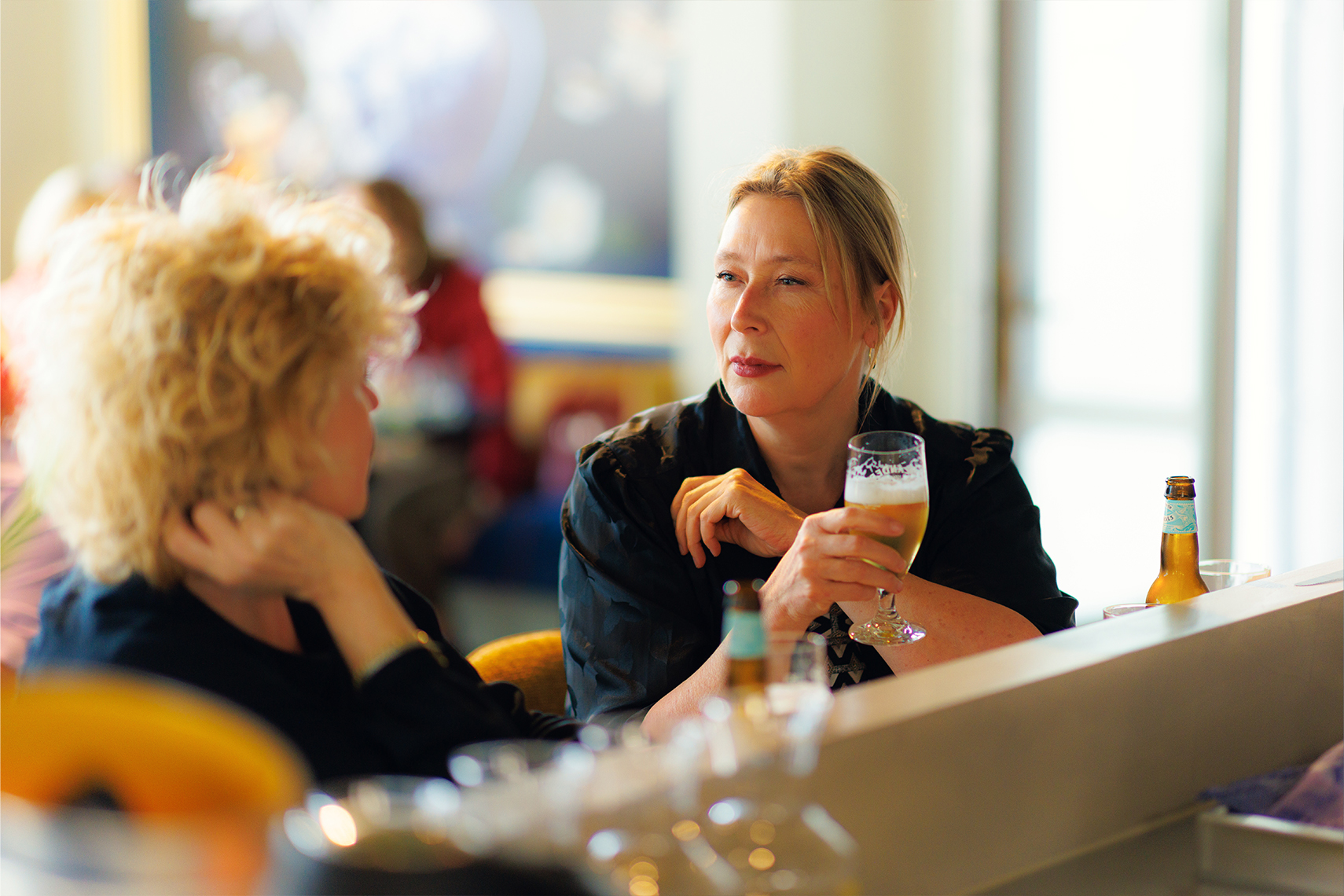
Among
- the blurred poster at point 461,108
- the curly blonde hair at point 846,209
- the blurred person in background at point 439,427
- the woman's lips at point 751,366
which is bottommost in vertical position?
the blurred person in background at point 439,427

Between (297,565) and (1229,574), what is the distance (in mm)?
1088

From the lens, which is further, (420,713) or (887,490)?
(887,490)

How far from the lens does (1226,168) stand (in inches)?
142

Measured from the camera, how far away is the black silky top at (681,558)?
1.57 meters

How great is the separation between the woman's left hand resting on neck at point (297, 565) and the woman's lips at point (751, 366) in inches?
27.9

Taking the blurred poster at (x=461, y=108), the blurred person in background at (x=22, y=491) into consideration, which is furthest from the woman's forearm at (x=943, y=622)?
the blurred poster at (x=461, y=108)

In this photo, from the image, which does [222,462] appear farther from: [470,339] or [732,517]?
[470,339]

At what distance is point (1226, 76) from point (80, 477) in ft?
11.5

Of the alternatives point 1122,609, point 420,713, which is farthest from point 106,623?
point 1122,609

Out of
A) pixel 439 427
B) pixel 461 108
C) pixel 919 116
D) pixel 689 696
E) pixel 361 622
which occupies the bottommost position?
pixel 439 427

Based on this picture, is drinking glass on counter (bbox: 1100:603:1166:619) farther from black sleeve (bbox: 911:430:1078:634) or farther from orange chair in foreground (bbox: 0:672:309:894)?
orange chair in foreground (bbox: 0:672:309:894)

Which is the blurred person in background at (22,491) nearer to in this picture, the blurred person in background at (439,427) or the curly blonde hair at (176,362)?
the curly blonde hair at (176,362)

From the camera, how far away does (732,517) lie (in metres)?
1.56

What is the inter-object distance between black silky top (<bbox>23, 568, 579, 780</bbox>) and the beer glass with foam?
46 centimetres
